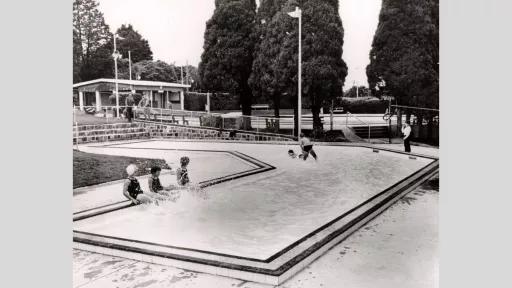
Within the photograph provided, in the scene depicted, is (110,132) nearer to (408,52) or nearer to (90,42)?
(90,42)

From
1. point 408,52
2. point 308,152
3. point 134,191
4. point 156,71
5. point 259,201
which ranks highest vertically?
point 408,52

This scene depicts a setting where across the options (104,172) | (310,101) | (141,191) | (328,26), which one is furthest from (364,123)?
(104,172)

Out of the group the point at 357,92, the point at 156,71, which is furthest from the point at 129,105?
the point at 357,92

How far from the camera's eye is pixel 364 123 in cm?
554

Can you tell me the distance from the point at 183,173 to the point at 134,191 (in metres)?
0.55

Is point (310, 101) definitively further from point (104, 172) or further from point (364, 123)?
point (104, 172)

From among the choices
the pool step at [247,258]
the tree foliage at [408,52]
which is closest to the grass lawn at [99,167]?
the pool step at [247,258]

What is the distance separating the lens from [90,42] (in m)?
5.15

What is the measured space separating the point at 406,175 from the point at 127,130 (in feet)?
11.2

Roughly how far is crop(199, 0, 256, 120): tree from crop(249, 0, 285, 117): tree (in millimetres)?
78

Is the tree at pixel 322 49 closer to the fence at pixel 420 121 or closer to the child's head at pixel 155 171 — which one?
the fence at pixel 420 121

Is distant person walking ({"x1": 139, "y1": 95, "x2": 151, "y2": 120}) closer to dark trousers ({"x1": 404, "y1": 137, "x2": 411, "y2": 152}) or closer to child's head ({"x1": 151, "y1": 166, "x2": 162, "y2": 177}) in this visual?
child's head ({"x1": 151, "y1": 166, "x2": 162, "y2": 177})

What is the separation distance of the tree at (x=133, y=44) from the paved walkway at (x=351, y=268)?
2.22 metres

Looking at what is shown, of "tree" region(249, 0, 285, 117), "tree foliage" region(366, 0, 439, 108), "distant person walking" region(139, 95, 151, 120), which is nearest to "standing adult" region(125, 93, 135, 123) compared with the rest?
"distant person walking" region(139, 95, 151, 120)
